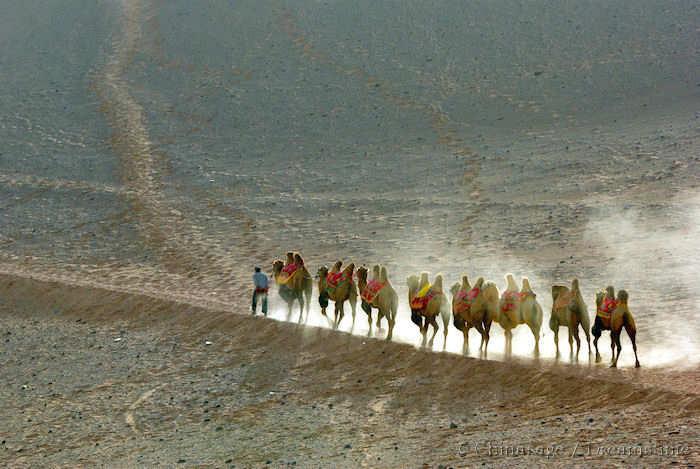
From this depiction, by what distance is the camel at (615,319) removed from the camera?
19.2 meters

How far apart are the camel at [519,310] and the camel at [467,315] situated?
26 centimetres

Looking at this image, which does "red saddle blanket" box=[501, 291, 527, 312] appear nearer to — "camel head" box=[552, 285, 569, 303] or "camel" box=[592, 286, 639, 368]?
"camel head" box=[552, 285, 569, 303]

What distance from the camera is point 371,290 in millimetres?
22422

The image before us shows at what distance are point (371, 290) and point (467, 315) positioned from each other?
87.3 inches

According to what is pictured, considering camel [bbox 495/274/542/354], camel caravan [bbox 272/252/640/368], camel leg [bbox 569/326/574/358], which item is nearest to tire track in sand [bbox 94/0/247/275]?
camel caravan [bbox 272/252/640/368]

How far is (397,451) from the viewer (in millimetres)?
16328

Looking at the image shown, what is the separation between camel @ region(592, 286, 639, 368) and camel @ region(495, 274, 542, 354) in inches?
43.2

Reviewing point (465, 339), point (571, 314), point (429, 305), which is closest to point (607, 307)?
point (571, 314)

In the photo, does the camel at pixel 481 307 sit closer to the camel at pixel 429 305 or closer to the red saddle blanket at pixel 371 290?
the camel at pixel 429 305

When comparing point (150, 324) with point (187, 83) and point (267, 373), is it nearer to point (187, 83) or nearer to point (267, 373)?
point (267, 373)

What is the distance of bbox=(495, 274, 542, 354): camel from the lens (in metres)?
20.4

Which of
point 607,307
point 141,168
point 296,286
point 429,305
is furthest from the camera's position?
point 141,168

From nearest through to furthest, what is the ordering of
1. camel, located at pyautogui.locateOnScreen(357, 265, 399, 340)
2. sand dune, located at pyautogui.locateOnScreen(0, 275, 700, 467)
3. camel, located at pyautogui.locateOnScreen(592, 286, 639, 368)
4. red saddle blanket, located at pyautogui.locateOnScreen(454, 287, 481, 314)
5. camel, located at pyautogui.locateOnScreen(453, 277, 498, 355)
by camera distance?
1. sand dune, located at pyautogui.locateOnScreen(0, 275, 700, 467)
2. camel, located at pyautogui.locateOnScreen(592, 286, 639, 368)
3. camel, located at pyautogui.locateOnScreen(453, 277, 498, 355)
4. red saddle blanket, located at pyautogui.locateOnScreen(454, 287, 481, 314)
5. camel, located at pyautogui.locateOnScreen(357, 265, 399, 340)

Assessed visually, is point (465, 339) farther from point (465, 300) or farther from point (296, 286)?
point (296, 286)
